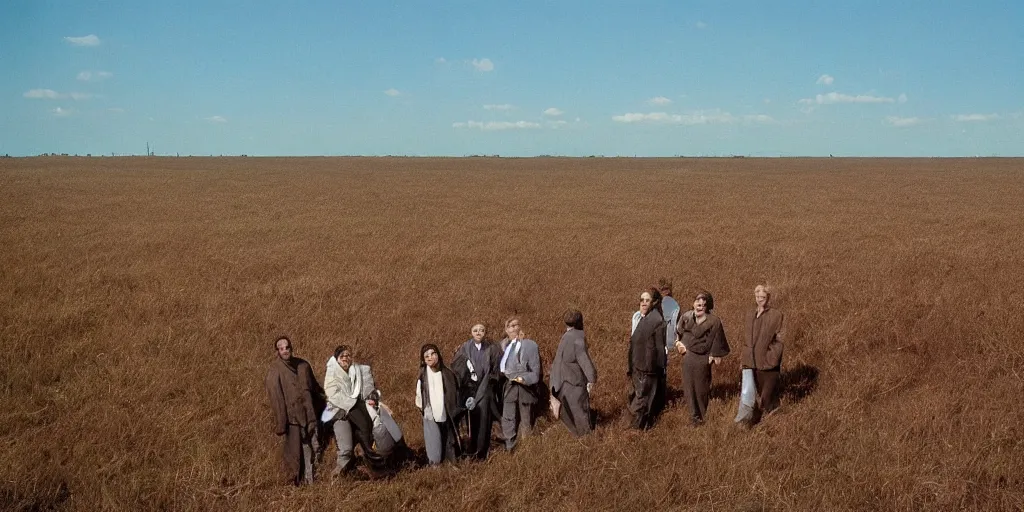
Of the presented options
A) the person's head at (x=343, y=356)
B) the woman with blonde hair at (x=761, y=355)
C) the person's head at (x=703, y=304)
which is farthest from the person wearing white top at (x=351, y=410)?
the woman with blonde hair at (x=761, y=355)

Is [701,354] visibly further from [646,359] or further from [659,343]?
[646,359]

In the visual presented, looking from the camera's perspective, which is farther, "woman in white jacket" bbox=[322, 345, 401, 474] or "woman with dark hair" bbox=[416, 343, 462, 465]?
"woman with dark hair" bbox=[416, 343, 462, 465]

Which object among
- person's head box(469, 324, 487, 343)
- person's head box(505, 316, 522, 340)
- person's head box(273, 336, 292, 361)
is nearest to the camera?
person's head box(273, 336, 292, 361)

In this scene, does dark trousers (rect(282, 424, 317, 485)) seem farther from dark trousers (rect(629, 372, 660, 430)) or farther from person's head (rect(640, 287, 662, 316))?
person's head (rect(640, 287, 662, 316))

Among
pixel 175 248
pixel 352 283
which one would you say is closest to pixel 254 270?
pixel 352 283

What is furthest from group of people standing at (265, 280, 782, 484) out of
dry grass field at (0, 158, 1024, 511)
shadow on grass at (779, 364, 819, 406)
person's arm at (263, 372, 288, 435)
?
shadow on grass at (779, 364, 819, 406)

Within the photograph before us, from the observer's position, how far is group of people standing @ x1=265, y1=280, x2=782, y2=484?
732 centimetres

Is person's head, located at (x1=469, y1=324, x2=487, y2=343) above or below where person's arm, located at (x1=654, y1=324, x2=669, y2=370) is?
above

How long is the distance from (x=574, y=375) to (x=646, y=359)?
3.05 feet

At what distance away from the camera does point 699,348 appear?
8570 millimetres

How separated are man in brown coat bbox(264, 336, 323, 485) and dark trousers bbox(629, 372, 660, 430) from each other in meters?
3.76

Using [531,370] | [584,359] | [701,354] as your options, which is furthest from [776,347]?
[531,370]

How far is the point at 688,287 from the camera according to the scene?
1694cm

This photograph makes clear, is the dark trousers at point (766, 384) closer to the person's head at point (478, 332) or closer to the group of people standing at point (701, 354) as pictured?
the group of people standing at point (701, 354)
